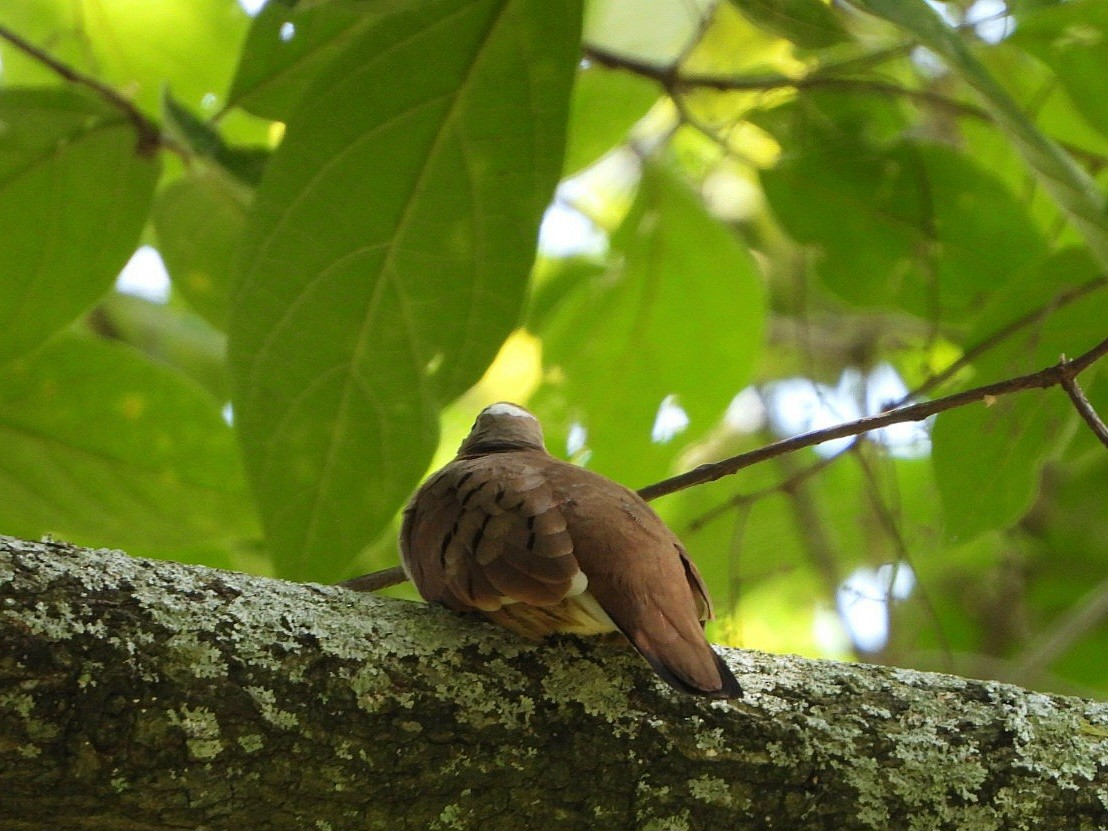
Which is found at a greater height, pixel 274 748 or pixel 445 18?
pixel 445 18

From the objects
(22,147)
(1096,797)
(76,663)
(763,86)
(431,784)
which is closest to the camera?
(76,663)

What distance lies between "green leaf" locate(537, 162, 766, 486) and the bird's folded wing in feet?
3.37

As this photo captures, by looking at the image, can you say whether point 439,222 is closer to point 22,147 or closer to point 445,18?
point 445,18

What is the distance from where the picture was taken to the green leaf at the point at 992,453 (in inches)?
101

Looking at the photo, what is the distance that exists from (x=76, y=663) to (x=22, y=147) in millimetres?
1434

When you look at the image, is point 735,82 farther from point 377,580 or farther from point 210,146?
point 377,580

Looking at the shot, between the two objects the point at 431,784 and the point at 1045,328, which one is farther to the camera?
the point at 1045,328

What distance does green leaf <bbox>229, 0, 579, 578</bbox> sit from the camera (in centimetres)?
224

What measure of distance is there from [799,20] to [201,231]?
64.3 inches

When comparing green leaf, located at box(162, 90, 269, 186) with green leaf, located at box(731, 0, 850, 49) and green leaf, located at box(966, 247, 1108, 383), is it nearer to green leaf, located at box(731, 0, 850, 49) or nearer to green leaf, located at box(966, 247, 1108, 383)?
green leaf, located at box(731, 0, 850, 49)

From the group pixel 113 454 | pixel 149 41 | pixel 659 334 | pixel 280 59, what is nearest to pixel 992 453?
pixel 659 334

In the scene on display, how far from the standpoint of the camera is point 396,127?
227 centimetres

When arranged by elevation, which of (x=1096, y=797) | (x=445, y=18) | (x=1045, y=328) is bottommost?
(x=1096, y=797)

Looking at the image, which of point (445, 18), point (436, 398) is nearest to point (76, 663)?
point (436, 398)
